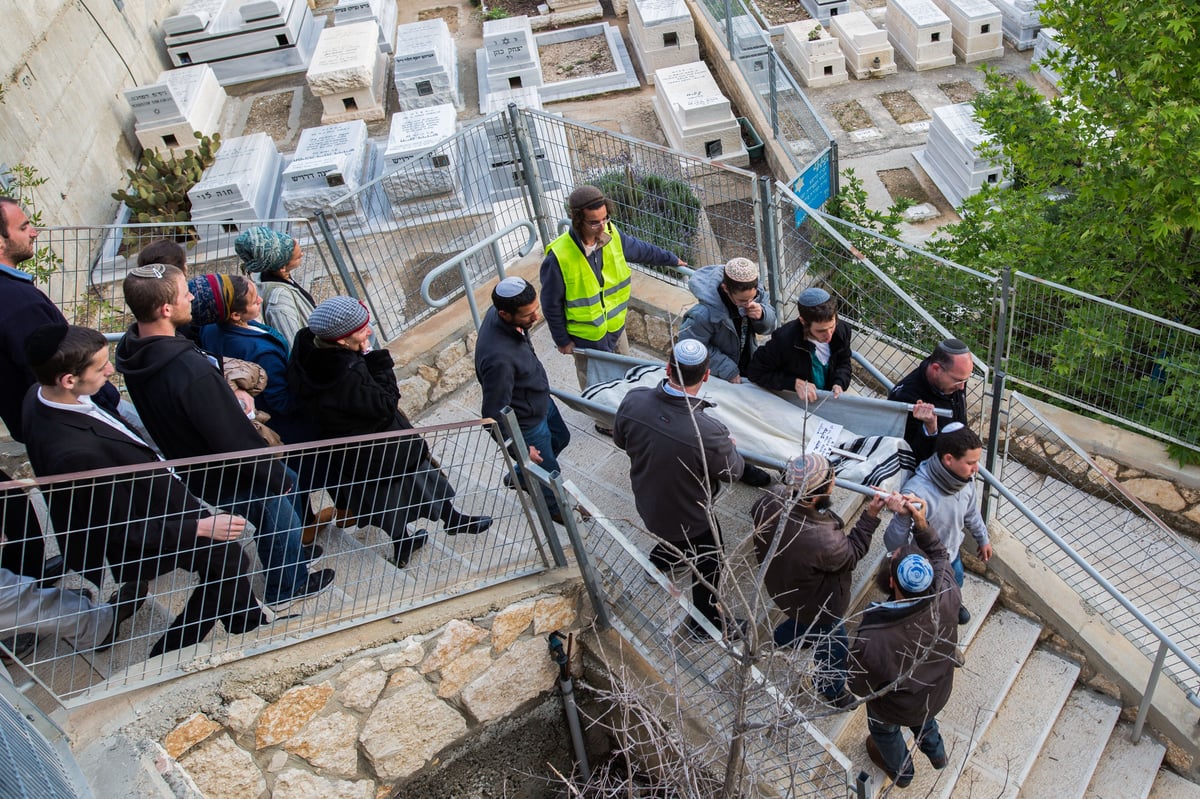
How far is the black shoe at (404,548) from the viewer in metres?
4.61

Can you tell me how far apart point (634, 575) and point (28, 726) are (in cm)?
269

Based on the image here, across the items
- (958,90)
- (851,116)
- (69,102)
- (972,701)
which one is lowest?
(958,90)

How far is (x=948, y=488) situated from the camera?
430 cm

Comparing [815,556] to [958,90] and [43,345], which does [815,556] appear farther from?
[958,90]

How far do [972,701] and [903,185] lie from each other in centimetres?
1052

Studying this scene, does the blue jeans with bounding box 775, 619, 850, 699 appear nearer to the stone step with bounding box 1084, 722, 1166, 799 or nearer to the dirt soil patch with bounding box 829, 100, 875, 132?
the stone step with bounding box 1084, 722, 1166, 799

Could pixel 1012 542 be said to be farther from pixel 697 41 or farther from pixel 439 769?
pixel 697 41

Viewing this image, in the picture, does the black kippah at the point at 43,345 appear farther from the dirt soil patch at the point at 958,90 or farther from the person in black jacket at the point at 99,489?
the dirt soil patch at the point at 958,90

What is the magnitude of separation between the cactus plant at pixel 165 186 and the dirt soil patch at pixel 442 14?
6971 millimetres

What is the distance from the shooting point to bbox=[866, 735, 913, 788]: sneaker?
443 cm

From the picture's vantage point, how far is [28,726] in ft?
11.1

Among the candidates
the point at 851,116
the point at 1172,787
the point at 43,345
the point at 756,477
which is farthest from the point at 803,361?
the point at 851,116

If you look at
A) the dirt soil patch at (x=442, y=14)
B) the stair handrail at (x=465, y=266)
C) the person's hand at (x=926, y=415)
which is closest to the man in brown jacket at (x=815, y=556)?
the person's hand at (x=926, y=415)

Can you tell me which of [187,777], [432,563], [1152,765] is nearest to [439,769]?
[432,563]
